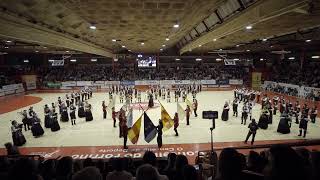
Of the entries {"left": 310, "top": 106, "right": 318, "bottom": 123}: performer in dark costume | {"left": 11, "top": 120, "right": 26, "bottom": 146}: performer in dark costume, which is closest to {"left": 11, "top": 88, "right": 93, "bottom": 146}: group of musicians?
{"left": 11, "top": 120, "right": 26, "bottom": 146}: performer in dark costume

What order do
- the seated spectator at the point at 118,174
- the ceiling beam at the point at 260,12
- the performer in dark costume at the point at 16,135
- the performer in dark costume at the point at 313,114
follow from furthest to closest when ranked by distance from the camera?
→ the performer in dark costume at the point at 313,114
the performer in dark costume at the point at 16,135
the ceiling beam at the point at 260,12
the seated spectator at the point at 118,174

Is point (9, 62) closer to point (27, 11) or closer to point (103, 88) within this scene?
point (103, 88)

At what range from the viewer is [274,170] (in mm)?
2863

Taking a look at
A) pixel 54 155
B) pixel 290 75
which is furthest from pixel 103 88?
pixel 54 155

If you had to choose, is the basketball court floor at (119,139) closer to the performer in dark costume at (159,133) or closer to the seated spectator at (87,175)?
the performer in dark costume at (159,133)

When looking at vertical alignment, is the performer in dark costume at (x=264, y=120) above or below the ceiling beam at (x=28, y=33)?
below

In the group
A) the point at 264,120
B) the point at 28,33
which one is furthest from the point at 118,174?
the point at 264,120

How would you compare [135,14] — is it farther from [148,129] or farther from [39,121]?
[39,121]

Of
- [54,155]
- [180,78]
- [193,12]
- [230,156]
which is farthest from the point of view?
[180,78]

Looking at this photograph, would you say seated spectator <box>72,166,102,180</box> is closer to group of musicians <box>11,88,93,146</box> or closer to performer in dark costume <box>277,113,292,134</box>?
A: group of musicians <box>11,88,93,146</box>

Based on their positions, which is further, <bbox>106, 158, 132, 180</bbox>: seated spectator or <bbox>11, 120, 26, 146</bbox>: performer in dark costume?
<bbox>11, 120, 26, 146</bbox>: performer in dark costume

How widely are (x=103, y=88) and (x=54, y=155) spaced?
32.3m

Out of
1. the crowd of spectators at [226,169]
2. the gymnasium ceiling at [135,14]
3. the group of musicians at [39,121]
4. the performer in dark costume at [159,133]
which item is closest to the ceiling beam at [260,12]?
the gymnasium ceiling at [135,14]

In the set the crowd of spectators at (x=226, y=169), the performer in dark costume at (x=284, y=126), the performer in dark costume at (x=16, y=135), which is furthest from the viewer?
the performer in dark costume at (x=284, y=126)
